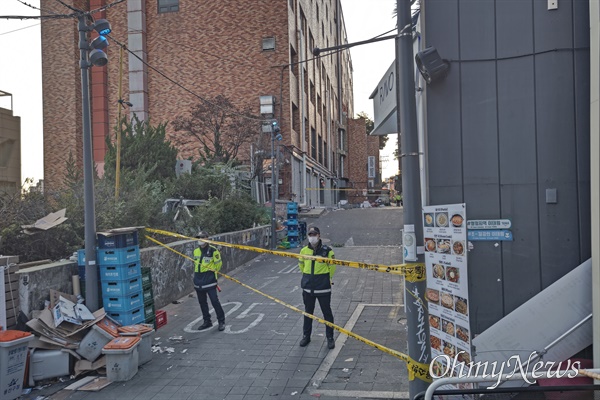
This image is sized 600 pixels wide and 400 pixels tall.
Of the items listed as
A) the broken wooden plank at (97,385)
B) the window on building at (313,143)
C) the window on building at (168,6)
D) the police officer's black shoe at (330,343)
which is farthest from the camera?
the window on building at (313,143)

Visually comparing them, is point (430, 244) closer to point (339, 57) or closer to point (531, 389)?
point (531, 389)

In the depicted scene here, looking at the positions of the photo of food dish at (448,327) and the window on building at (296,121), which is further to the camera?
the window on building at (296,121)

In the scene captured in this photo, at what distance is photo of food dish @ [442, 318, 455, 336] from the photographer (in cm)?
436

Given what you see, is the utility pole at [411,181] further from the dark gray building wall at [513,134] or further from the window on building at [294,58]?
the window on building at [294,58]

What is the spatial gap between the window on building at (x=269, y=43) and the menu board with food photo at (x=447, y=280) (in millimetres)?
27758

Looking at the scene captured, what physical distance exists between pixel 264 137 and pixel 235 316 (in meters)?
20.4

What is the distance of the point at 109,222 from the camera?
9.30m

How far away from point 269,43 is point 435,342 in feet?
93.6

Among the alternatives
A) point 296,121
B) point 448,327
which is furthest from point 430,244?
point 296,121

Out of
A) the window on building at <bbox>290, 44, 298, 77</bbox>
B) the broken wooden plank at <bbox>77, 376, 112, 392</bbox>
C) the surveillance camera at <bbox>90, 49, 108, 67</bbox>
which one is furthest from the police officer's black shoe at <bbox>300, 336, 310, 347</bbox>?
the window on building at <bbox>290, 44, 298, 77</bbox>

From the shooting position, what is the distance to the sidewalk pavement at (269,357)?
5.61 m

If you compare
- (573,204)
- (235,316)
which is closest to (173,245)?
(235,316)

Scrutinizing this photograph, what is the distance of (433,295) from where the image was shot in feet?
15.0

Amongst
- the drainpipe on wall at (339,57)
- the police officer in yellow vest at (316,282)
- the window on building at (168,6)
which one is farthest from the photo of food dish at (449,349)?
the drainpipe on wall at (339,57)
